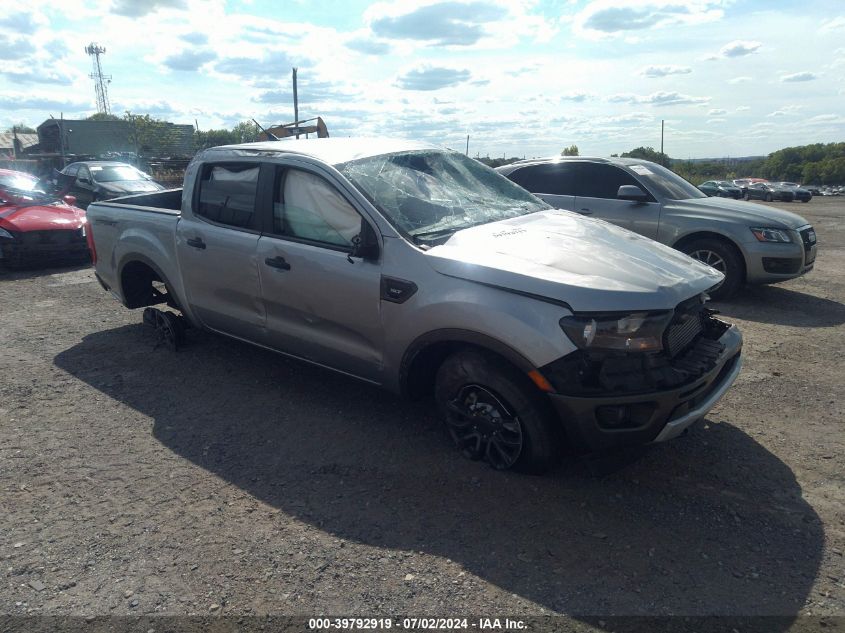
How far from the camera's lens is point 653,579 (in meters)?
2.62

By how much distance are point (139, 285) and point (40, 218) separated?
15.6 ft

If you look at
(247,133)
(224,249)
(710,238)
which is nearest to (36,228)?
(224,249)

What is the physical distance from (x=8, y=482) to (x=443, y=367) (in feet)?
8.56

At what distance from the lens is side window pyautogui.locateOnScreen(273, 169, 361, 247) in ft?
12.5

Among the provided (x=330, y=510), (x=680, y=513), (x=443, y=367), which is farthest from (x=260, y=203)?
(x=680, y=513)

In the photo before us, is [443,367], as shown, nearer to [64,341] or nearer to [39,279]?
[64,341]

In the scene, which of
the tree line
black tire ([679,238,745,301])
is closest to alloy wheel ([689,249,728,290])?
black tire ([679,238,745,301])

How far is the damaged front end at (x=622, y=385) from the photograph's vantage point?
2.89 metres

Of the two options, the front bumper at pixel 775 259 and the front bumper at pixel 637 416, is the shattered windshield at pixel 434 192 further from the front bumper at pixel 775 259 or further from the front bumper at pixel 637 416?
the front bumper at pixel 775 259

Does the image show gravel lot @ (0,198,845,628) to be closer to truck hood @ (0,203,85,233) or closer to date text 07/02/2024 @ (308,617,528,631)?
date text 07/02/2024 @ (308,617,528,631)

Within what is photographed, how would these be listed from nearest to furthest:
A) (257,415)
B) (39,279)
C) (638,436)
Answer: (638,436) < (257,415) < (39,279)

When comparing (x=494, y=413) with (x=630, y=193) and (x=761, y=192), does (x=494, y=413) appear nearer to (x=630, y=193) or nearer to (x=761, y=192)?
(x=630, y=193)

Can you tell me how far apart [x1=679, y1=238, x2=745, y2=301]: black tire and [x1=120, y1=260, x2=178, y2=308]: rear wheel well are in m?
5.88

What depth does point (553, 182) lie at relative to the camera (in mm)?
8133
